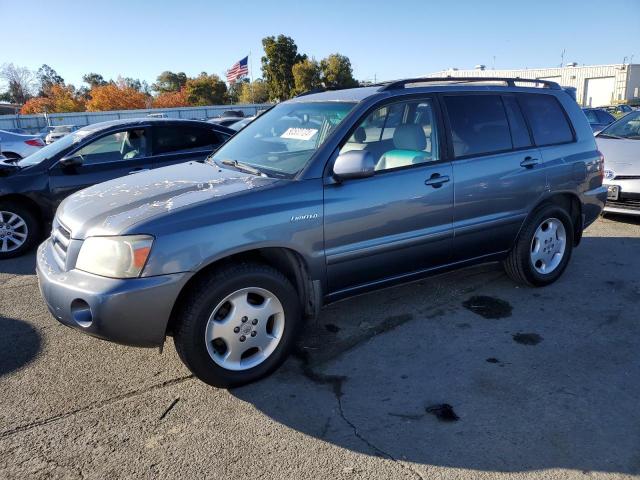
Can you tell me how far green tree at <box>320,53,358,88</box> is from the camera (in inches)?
2124

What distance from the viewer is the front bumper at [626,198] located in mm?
6383

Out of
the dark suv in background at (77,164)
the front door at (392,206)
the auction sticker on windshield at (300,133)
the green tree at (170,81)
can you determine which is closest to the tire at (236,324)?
the front door at (392,206)

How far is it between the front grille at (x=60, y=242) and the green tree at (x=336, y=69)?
53.0 m

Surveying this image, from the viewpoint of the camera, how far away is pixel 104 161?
20.7 ft

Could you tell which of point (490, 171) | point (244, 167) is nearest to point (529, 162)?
point (490, 171)

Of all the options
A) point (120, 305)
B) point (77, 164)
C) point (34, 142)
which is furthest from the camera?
point (34, 142)

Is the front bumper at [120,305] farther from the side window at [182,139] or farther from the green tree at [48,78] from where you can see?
the green tree at [48,78]

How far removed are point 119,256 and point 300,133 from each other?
5.52 ft

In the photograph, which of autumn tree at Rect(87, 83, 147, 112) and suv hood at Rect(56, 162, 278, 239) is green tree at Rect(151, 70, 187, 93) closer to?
autumn tree at Rect(87, 83, 147, 112)

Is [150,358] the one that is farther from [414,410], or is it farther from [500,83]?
[500,83]

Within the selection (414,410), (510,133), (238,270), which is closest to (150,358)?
(238,270)

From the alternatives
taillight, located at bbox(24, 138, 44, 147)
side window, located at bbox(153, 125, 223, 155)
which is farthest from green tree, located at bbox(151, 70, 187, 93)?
side window, located at bbox(153, 125, 223, 155)

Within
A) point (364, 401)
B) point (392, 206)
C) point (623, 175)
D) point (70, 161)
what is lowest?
point (364, 401)

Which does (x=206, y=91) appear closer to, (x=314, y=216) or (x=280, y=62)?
(x=280, y=62)
